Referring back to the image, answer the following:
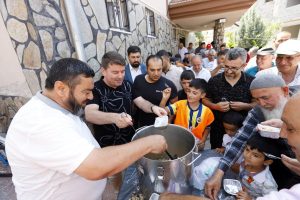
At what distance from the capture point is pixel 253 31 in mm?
21562

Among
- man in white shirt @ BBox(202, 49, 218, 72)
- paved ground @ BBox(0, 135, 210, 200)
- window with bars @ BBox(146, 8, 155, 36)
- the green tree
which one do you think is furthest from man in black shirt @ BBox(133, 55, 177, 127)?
the green tree

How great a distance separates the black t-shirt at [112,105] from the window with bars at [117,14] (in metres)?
2.37

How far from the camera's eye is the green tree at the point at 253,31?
68.2 ft

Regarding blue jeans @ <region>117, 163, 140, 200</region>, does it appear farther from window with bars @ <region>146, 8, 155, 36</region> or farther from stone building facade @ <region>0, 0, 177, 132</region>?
window with bars @ <region>146, 8, 155, 36</region>

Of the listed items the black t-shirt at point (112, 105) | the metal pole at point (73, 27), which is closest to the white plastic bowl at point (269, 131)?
the black t-shirt at point (112, 105)

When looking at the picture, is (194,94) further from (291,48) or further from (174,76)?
(174,76)

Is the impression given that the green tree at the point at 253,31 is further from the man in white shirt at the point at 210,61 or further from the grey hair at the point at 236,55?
the grey hair at the point at 236,55

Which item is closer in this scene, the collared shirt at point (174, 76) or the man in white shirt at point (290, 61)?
the man in white shirt at point (290, 61)

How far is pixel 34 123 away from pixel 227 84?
7.59ft

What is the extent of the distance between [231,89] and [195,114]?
673mm

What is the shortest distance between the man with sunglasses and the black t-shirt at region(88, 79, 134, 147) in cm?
113

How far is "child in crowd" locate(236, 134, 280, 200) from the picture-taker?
1.32m

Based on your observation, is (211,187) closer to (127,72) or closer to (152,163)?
(152,163)

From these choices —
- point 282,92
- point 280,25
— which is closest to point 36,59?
point 282,92
